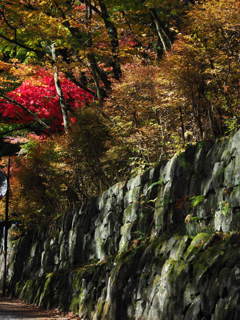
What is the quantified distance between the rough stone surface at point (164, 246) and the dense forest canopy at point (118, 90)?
111cm

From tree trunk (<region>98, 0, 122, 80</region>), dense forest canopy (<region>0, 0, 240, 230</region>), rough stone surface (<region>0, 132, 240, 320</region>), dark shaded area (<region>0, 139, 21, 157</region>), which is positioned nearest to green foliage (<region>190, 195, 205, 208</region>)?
rough stone surface (<region>0, 132, 240, 320</region>)

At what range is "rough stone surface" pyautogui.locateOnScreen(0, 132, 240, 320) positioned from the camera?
6.90 meters

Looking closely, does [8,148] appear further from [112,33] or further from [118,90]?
[118,90]

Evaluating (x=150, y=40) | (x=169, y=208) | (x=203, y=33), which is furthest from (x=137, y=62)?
(x=150, y=40)

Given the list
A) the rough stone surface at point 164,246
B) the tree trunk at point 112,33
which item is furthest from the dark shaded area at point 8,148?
the rough stone surface at point 164,246

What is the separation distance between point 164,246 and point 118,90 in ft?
17.1

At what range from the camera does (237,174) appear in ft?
26.2

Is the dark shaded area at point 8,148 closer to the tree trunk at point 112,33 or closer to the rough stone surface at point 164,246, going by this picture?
the tree trunk at point 112,33

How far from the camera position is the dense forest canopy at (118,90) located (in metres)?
10.4

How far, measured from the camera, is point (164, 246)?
29.9 feet

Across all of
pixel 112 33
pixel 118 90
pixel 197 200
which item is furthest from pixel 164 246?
pixel 112 33

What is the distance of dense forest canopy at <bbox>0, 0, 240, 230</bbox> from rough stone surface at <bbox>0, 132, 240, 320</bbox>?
1.11m

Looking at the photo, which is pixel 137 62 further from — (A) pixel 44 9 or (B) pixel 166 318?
(B) pixel 166 318

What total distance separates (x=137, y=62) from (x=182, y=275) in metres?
7.47
